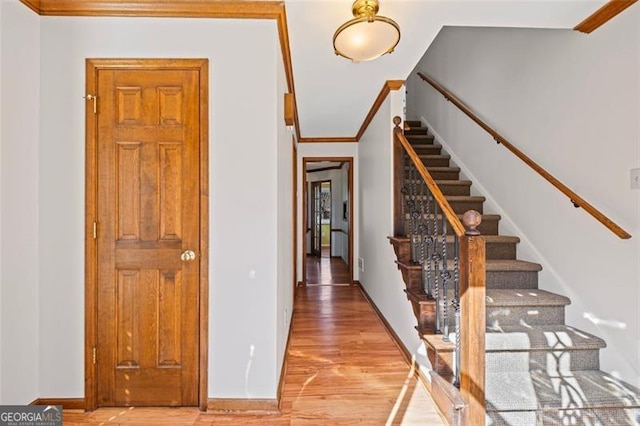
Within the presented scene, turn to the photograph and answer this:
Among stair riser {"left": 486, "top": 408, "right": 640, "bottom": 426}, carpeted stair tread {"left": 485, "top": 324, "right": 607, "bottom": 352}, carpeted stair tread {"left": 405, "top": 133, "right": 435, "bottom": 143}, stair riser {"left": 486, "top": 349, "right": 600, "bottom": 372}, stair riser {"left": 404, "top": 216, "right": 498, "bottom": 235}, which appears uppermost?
carpeted stair tread {"left": 405, "top": 133, "right": 435, "bottom": 143}

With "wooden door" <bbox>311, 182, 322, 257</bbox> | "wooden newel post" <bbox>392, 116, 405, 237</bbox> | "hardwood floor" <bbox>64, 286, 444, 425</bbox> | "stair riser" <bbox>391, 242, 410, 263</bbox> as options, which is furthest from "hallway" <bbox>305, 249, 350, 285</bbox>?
"stair riser" <bbox>391, 242, 410, 263</bbox>

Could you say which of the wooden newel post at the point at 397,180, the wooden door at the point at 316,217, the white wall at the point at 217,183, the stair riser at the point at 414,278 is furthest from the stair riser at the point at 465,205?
the wooden door at the point at 316,217

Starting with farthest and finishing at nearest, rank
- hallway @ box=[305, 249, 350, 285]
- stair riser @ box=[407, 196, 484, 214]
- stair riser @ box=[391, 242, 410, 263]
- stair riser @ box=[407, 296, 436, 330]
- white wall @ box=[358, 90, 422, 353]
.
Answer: hallway @ box=[305, 249, 350, 285], stair riser @ box=[407, 196, 484, 214], white wall @ box=[358, 90, 422, 353], stair riser @ box=[391, 242, 410, 263], stair riser @ box=[407, 296, 436, 330]

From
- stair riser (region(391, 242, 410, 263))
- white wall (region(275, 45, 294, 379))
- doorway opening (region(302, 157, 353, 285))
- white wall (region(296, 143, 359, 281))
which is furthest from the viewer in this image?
doorway opening (region(302, 157, 353, 285))

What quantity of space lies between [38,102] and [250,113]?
48.5 inches

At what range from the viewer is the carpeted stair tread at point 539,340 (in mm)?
2053

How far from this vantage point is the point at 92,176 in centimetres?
200

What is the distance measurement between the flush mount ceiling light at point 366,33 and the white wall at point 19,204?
5.72 ft

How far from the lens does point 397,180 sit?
10.1 feet

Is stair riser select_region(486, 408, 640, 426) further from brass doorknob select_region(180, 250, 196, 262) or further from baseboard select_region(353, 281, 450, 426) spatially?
brass doorknob select_region(180, 250, 196, 262)

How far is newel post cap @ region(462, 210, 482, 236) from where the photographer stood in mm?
1649

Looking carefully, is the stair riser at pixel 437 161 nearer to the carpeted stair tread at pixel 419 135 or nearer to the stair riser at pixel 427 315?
the carpeted stair tread at pixel 419 135

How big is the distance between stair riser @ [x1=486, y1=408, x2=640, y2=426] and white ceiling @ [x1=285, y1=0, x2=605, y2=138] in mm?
2216

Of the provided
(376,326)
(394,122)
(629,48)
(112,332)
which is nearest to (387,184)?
(394,122)
